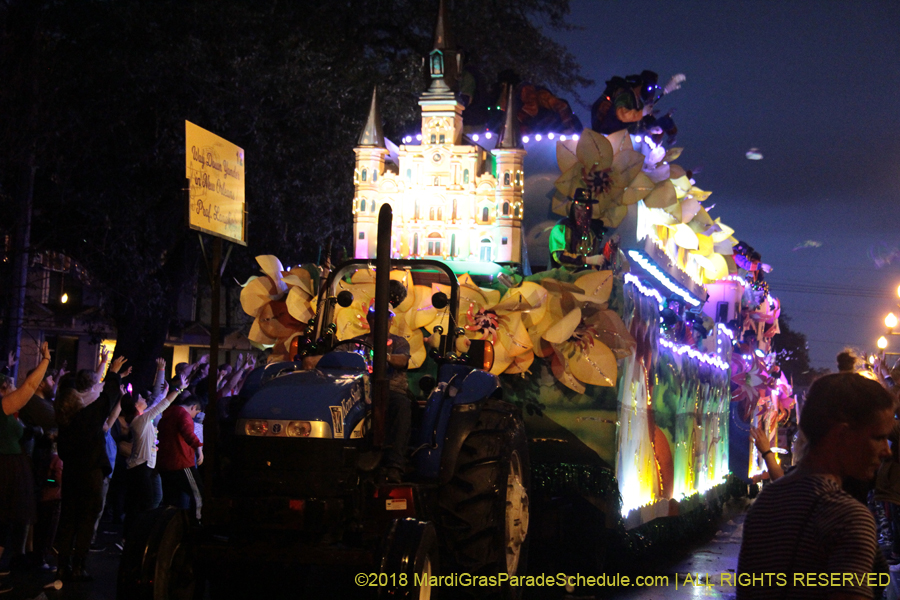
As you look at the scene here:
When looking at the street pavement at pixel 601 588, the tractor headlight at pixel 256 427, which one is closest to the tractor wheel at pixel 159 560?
the tractor headlight at pixel 256 427

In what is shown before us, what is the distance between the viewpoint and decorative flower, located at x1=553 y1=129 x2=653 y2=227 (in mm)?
10945

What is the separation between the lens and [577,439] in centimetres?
1005

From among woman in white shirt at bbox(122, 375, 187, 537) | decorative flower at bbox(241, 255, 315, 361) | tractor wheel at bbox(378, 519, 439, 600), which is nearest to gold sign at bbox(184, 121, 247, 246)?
tractor wheel at bbox(378, 519, 439, 600)

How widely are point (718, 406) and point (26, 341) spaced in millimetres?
23347

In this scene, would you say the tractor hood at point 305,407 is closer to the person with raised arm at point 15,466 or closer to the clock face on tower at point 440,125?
the person with raised arm at point 15,466

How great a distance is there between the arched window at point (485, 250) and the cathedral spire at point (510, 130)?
3.31 feet

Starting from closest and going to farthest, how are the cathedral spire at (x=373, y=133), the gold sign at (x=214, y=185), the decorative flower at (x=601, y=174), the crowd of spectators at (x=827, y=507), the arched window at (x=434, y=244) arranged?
1. the crowd of spectators at (x=827, y=507)
2. the gold sign at (x=214, y=185)
3. the decorative flower at (x=601, y=174)
4. the arched window at (x=434, y=244)
5. the cathedral spire at (x=373, y=133)

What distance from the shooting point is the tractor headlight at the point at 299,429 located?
6.50 meters

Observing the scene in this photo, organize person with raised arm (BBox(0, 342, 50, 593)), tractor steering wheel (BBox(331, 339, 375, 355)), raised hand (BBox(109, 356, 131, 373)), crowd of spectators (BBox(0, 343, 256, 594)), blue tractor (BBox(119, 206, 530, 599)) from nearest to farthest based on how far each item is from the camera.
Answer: blue tractor (BBox(119, 206, 530, 599)), tractor steering wheel (BBox(331, 339, 375, 355)), person with raised arm (BBox(0, 342, 50, 593)), crowd of spectators (BBox(0, 343, 256, 594)), raised hand (BBox(109, 356, 131, 373))

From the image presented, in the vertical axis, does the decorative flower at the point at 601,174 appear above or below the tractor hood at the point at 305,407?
above

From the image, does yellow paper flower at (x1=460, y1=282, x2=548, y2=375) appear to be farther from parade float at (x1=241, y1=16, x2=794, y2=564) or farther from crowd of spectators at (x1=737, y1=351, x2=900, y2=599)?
crowd of spectators at (x1=737, y1=351, x2=900, y2=599)

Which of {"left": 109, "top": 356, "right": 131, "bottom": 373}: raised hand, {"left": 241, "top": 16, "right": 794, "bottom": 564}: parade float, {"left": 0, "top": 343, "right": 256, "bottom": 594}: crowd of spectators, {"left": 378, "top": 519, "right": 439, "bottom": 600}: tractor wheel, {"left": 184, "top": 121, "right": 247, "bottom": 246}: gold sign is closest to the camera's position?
{"left": 378, "top": 519, "right": 439, "bottom": 600}: tractor wheel

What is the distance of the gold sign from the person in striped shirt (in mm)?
4457

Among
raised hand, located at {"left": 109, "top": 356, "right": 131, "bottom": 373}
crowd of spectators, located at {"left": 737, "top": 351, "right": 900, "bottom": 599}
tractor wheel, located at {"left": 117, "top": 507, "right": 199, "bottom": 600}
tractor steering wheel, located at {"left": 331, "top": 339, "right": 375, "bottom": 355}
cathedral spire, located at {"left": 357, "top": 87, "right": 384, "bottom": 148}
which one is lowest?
tractor wheel, located at {"left": 117, "top": 507, "right": 199, "bottom": 600}
